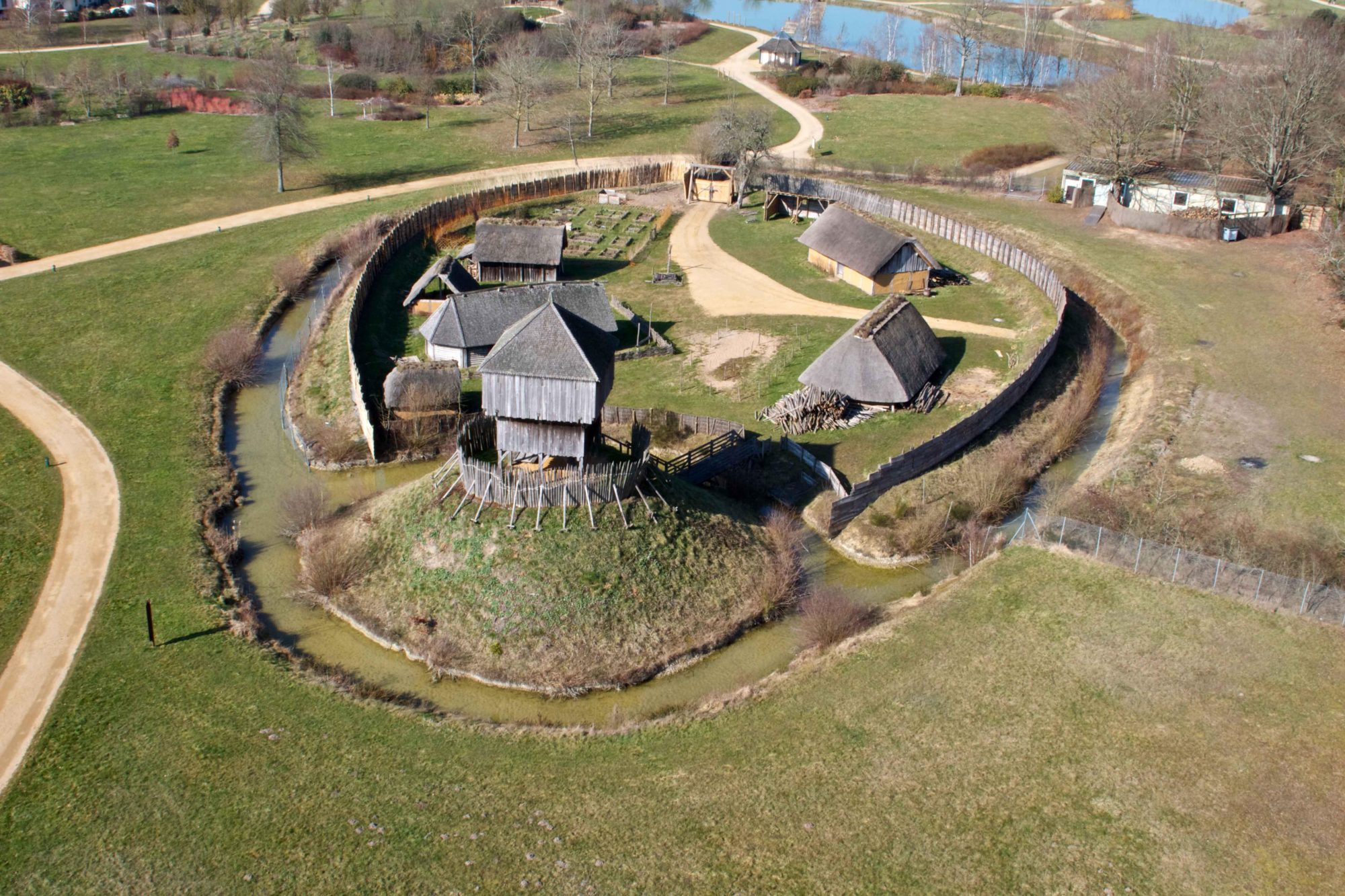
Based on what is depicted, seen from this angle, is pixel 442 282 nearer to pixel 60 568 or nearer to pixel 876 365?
pixel 876 365

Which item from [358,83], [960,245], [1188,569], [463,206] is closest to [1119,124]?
[960,245]

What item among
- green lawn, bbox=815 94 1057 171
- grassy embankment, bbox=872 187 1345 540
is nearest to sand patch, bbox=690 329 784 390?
grassy embankment, bbox=872 187 1345 540

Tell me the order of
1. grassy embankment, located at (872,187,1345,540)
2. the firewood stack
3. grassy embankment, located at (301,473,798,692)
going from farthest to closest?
1. the firewood stack
2. grassy embankment, located at (872,187,1345,540)
3. grassy embankment, located at (301,473,798,692)

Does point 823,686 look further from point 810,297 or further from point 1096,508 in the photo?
point 810,297

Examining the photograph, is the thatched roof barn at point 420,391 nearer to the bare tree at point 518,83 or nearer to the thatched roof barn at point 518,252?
the thatched roof barn at point 518,252

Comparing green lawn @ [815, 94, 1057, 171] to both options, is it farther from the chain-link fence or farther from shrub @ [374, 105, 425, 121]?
the chain-link fence

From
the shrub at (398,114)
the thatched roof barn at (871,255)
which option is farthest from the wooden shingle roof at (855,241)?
the shrub at (398,114)

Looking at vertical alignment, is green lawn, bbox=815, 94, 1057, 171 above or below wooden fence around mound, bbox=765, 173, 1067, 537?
above

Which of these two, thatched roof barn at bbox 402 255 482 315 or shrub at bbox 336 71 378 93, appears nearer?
thatched roof barn at bbox 402 255 482 315

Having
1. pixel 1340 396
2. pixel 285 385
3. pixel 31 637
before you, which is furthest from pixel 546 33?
pixel 31 637
